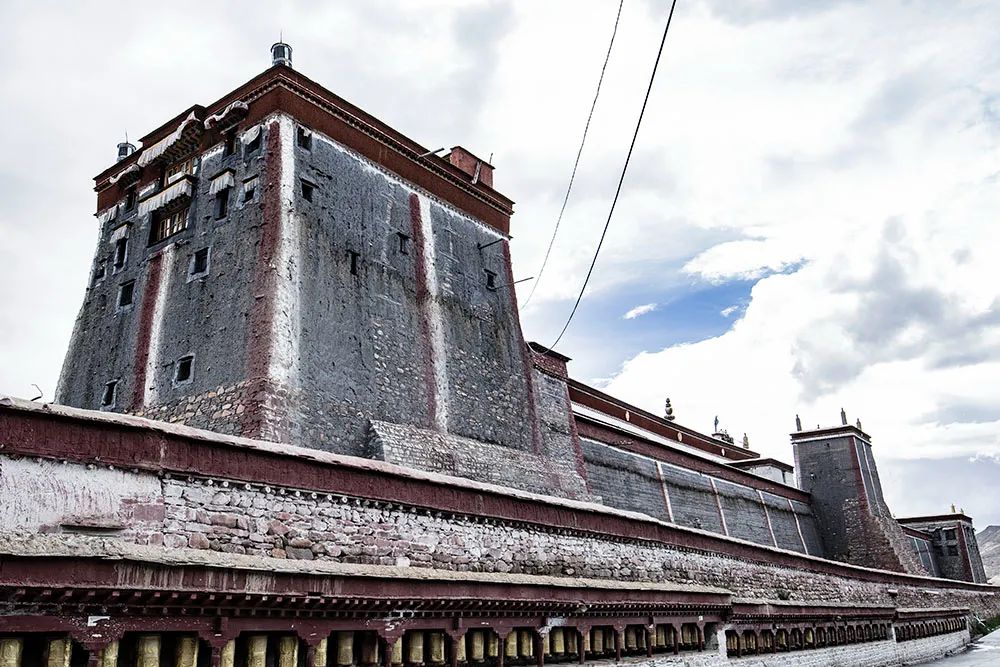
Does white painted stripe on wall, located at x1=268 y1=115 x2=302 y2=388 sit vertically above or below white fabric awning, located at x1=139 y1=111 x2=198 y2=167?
below

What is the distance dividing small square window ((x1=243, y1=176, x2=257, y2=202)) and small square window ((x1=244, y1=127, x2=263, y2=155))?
2.18ft

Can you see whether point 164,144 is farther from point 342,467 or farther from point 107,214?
point 342,467

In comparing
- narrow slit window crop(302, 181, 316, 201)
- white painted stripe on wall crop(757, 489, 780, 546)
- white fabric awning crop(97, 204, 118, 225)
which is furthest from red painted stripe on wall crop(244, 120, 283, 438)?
white painted stripe on wall crop(757, 489, 780, 546)

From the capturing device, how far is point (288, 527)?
7562 millimetres

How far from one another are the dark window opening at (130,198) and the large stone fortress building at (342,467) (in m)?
0.24

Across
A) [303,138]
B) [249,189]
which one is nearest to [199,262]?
[249,189]

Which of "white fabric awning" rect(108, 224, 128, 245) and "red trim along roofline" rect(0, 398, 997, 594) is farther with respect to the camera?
"white fabric awning" rect(108, 224, 128, 245)

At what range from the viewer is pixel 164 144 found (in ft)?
55.6

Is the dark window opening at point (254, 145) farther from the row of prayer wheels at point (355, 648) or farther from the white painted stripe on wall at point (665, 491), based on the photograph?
the white painted stripe on wall at point (665, 491)

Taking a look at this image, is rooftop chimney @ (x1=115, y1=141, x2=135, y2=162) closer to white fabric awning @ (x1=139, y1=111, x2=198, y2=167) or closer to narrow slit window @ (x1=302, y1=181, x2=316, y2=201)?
white fabric awning @ (x1=139, y1=111, x2=198, y2=167)

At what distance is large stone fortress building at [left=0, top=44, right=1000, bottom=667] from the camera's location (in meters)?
6.10

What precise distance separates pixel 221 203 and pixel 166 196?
189 cm

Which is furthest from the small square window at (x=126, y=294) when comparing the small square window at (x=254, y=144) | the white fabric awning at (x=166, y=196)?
the small square window at (x=254, y=144)

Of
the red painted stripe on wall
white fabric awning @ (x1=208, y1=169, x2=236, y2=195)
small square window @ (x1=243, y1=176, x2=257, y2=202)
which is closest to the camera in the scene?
the red painted stripe on wall
